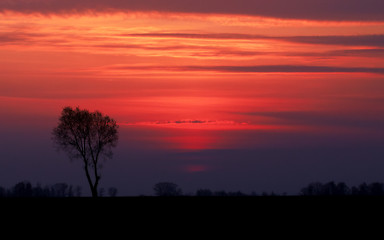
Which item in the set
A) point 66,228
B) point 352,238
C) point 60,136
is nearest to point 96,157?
point 60,136

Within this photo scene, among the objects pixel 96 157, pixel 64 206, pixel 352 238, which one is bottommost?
pixel 352 238

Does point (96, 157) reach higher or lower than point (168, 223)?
higher

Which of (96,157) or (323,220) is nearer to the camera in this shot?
(323,220)

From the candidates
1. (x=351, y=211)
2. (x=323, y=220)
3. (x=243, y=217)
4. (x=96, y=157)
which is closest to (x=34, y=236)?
(x=243, y=217)

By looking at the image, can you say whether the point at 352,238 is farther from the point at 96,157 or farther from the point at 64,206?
the point at 96,157

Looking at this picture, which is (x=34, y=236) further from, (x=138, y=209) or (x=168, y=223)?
(x=138, y=209)

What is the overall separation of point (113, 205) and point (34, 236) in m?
20.6

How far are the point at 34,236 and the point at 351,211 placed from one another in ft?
77.9

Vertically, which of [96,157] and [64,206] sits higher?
[96,157]

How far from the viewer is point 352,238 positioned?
3388 centimetres

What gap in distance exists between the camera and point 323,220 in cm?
4209

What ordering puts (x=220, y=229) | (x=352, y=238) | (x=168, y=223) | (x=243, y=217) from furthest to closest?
(x=243, y=217) → (x=168, y=223) → (x=220, y=229) → (x=352, y=238)

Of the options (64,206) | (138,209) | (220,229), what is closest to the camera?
(220,229)

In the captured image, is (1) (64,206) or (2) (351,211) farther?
(1) (64,206)
